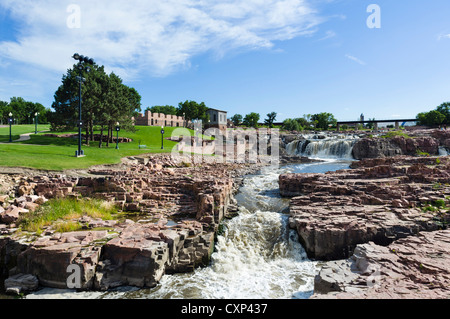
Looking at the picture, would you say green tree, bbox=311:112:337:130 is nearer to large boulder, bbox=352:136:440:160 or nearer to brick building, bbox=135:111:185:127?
brick building, bbox=135:111:185:127

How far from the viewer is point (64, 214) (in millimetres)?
10906

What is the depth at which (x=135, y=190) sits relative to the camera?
14133mm

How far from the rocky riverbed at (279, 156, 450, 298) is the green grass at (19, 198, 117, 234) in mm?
8900

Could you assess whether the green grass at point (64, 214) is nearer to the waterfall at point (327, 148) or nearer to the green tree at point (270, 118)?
the waterfall at point (327, 148)

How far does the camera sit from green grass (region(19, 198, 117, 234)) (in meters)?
9.53

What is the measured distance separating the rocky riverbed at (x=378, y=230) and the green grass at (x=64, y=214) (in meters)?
8.90

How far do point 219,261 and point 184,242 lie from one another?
151cm

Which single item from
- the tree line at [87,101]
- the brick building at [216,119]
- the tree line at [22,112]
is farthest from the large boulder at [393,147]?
the tree line at [22,112]

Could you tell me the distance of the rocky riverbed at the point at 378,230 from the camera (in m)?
6.25

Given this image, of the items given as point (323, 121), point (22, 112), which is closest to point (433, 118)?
point (323, 121)

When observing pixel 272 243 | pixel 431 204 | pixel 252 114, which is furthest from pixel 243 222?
pixel 252 114

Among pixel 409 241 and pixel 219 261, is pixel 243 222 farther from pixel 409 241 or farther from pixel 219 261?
pixel 409 241

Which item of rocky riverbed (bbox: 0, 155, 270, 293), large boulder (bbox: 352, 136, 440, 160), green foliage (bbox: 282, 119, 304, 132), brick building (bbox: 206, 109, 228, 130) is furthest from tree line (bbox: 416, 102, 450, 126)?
rocky riverbed (bbox: 0, 155, 270, 293)
